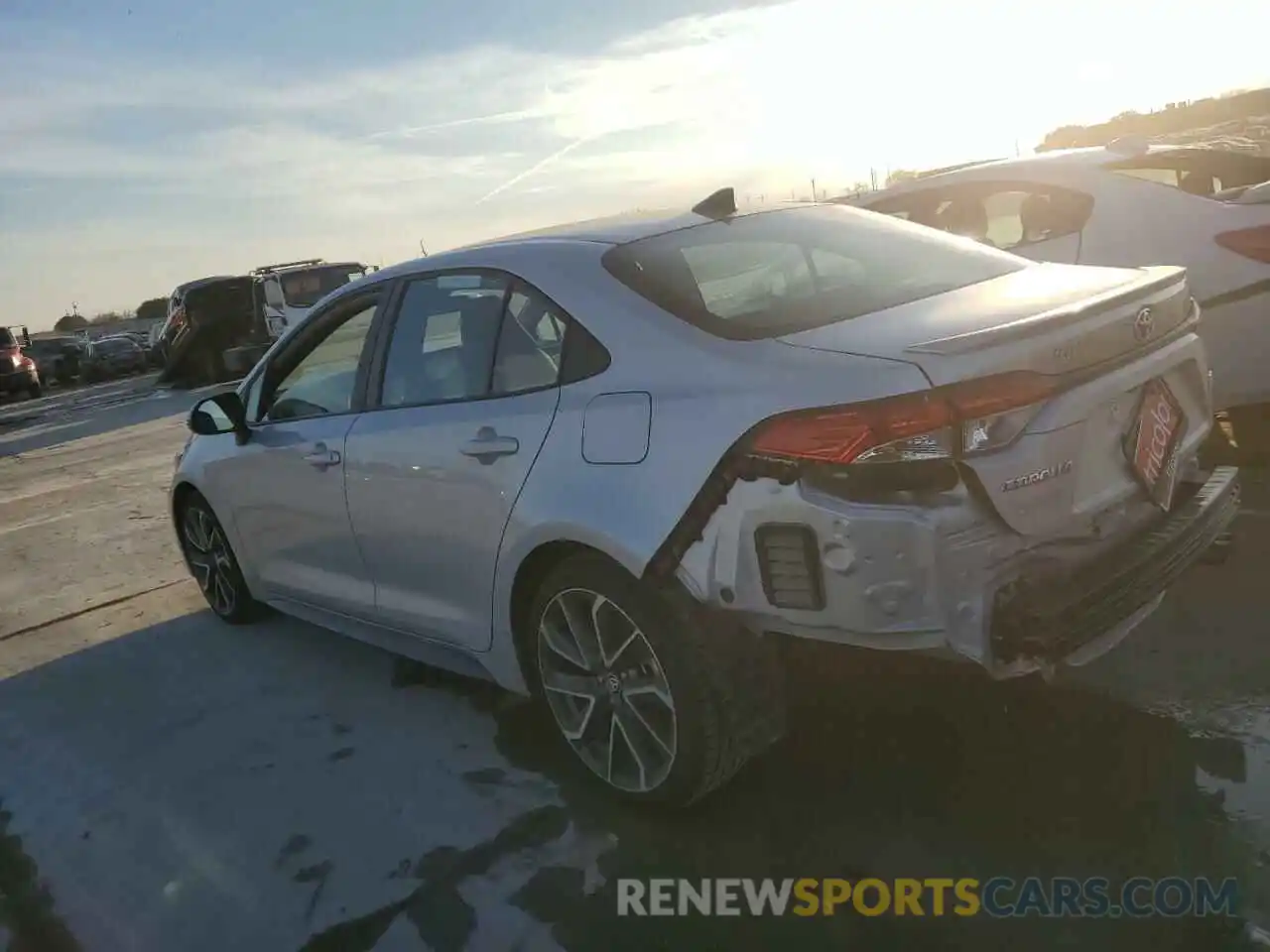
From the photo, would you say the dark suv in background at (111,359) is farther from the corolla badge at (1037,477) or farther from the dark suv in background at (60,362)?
the corolla badge at (1037,477)

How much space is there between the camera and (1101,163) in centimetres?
534

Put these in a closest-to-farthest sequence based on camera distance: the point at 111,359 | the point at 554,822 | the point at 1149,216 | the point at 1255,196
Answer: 1. the point at 554,822
2. the point at 1255,196
3. the point at 1149,216
4. the point at 111,359

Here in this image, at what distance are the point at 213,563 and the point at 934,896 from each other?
150 inches

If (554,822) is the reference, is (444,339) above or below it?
above

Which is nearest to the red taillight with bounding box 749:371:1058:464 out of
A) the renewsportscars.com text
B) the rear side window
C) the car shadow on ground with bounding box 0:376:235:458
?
the renewsportscars.com text

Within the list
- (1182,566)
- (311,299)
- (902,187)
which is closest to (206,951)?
(1182,566)

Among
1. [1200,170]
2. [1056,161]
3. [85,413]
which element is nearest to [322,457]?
[1056,161]

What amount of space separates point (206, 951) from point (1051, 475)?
93.1 inches

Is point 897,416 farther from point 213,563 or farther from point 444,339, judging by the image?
point 213,563

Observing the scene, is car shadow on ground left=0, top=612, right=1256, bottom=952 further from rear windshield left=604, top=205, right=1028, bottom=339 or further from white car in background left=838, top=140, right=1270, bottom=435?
white car in background left=838, top=140, right=1270, bottom=435

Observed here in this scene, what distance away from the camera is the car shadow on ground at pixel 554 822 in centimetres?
274

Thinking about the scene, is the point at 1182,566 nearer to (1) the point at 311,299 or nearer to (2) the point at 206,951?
(2) the point at 206,951

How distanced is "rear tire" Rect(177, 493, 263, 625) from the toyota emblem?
12.5 feet

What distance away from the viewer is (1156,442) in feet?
9.60
